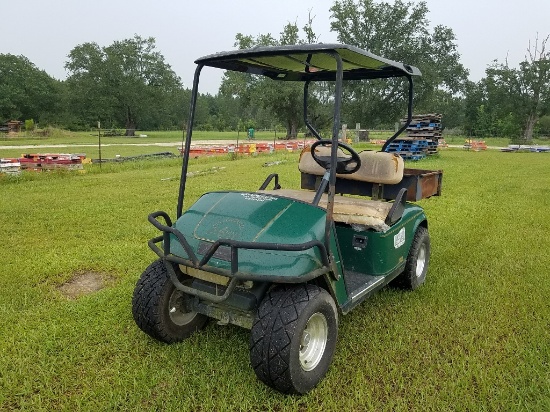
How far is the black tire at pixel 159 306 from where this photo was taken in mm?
2777

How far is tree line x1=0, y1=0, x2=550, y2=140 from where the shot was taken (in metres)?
37.1

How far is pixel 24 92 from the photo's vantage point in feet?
191

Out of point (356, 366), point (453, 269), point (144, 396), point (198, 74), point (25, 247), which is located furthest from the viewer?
point (25, 247)

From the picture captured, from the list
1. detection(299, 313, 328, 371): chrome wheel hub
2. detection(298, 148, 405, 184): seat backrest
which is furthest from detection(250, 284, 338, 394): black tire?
detection(298, 148, 405, 184): seat backrest

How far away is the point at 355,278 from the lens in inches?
127

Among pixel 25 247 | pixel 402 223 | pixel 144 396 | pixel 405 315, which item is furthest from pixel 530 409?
pixel 25 247

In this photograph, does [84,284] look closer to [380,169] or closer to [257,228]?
[257,228]

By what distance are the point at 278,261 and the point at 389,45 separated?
39141 millimetres

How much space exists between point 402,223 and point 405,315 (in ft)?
2.39

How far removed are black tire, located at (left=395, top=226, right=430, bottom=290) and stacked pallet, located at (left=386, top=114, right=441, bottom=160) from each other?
43.6 feet

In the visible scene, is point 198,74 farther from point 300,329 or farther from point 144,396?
point 144,396

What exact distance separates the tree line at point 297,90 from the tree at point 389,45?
0.28ft

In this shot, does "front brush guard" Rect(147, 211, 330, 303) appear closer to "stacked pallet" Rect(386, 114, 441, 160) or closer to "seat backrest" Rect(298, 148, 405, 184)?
"seat backrest" Rect(298, 148, 405, 184)

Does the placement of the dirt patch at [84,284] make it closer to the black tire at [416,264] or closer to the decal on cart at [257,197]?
the decal on cart at [257,197]
